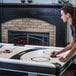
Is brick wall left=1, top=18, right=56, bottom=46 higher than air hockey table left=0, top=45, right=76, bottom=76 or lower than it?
higher

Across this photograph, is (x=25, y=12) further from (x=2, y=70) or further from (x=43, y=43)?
(x=2, y=70)

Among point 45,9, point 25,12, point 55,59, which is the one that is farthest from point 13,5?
point 55,59

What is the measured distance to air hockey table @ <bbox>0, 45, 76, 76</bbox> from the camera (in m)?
1.27

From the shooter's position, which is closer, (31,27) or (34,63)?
(34,63)

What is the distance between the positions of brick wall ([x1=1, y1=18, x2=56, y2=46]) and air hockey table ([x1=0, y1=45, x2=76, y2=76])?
1.35 ft

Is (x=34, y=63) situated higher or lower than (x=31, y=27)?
lower

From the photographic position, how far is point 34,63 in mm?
1312

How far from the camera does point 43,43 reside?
6.47 ft

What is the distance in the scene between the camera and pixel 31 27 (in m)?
1.98

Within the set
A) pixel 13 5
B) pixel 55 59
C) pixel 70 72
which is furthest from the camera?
pixel 13 5

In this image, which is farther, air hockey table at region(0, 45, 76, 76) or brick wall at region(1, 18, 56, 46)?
brick wall at region(1, 18, 56, 46)

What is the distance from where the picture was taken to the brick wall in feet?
6.48

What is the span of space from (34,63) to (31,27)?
730 millimetres

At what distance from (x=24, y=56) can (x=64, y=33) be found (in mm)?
581
